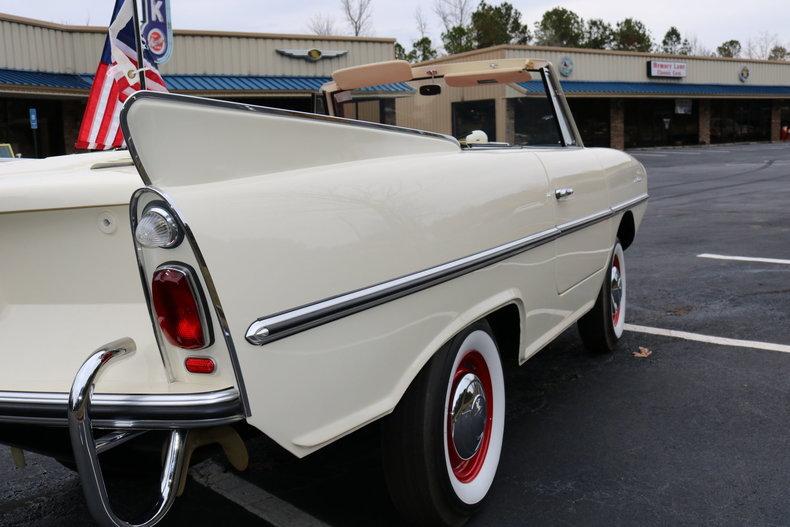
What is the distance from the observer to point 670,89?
36844mm

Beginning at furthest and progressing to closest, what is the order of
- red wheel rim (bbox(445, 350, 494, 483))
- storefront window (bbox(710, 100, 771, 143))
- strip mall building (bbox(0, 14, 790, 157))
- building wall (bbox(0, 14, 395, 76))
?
storefront window (bbox(710, 100, 771, 143))
building wall (bbox(0, 14, 395, 76))
strip mall building (bbox(0, 14, 790, 157))
red wheel rim (bbox(445, 350, 494, 483))

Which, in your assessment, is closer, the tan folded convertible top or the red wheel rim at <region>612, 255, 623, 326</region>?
the tan folded convertible top

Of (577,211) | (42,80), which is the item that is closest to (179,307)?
(577,211)

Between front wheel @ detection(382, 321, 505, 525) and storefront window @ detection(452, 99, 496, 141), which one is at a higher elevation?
storefront window @ detection(452, 99, 496, 141)

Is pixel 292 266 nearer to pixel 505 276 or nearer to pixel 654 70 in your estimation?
pixel 505 276

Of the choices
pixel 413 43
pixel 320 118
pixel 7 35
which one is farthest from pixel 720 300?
pixel 413 43

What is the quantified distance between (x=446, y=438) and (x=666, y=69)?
37191mm

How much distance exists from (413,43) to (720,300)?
179 ft

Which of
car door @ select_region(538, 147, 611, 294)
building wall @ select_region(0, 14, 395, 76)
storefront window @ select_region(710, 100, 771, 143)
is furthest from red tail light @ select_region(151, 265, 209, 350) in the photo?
storefront window @ select_region(710, 100, 771, 143)

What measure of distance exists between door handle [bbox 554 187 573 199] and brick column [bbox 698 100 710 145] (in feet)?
137

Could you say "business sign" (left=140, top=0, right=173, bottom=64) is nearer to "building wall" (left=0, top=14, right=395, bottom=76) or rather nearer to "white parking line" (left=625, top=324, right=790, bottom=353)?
"white parking line" (left=625, top=324, right=790, bottom=353)

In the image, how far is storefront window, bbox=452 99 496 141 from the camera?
437 cm

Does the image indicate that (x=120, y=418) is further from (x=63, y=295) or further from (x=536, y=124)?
(x=536, y=124)

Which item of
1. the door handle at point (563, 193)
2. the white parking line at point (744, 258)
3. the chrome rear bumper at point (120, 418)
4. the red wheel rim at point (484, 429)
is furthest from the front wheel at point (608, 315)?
the white parking line at point (744, 258)
